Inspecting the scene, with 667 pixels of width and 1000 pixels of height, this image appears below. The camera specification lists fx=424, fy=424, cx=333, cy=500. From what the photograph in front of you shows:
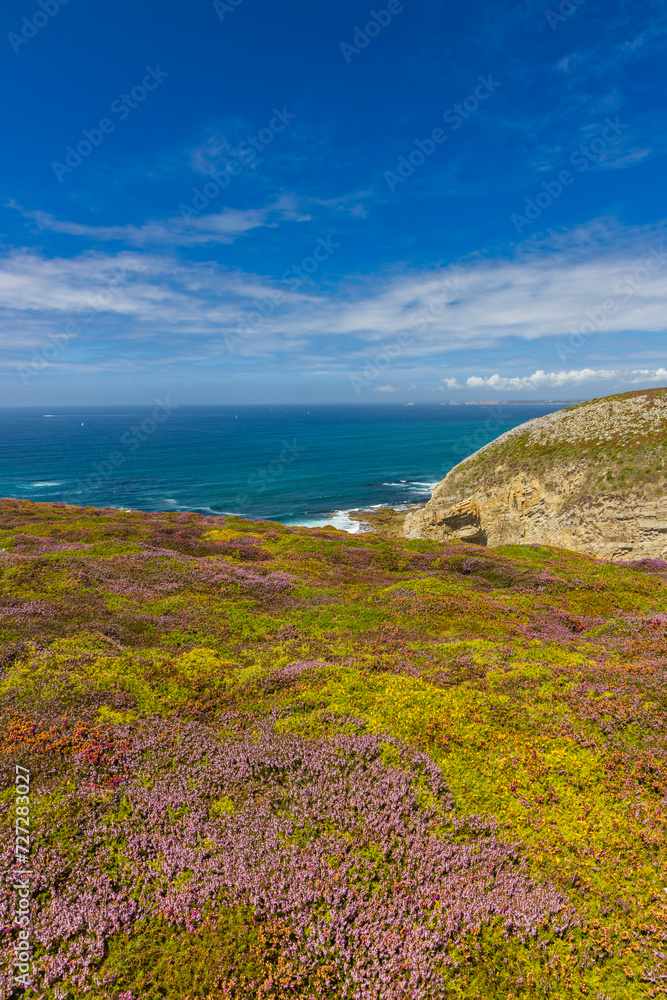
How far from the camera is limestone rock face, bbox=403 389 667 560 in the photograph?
3650 centimetres

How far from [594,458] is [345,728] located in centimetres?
4239

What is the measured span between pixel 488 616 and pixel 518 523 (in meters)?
33.3

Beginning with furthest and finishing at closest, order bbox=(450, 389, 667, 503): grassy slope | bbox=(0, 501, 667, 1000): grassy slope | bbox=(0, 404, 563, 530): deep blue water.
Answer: bbox=(0, 404, 563, 530): deep blue water < bbox=(450, 389, 667, 503): grassy slope < bbox=(0, 501, 667, 1000): grassy slope

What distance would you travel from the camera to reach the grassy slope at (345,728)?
4.93 m

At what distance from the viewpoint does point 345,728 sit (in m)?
8.63

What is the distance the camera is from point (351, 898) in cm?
552

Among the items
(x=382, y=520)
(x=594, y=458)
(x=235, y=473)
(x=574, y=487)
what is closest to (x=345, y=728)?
(x=574, y=487)

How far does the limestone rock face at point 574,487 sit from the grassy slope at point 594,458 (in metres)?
0.09

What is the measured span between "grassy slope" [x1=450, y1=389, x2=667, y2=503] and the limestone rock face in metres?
0.09

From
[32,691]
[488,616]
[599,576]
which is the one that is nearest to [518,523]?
[599,576]

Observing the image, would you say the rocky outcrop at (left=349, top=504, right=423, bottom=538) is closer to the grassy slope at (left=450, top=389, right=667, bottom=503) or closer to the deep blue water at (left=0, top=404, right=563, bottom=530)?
the deep blue water at (left=0, top=404, right=563, bottom=530)

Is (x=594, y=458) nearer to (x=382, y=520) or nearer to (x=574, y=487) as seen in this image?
(x=574, y=487)

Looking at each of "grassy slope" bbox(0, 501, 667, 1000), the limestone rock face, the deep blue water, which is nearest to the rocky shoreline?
the limestone rock face

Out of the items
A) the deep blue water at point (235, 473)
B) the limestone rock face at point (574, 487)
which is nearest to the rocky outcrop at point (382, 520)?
the deep blue water at point (235, 473)
